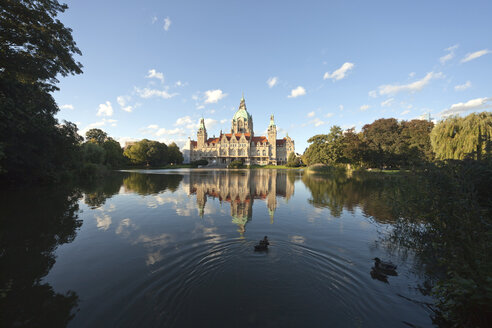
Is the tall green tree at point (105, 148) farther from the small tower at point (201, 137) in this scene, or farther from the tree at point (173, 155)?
the small tower at point (201, 137)

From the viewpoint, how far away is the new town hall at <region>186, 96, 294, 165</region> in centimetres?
11006

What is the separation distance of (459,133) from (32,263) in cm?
3708

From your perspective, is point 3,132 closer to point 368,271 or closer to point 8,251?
point 8,251

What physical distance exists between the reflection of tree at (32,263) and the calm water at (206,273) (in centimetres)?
3

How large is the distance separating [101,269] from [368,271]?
7713 mm

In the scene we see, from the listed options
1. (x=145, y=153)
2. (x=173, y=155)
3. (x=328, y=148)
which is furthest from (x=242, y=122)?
(x=328, y=148)

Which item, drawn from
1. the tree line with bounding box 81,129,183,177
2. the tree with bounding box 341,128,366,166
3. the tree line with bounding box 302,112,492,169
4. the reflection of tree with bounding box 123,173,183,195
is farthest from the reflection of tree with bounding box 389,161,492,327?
the tree line with bounding box 81,129,183,177

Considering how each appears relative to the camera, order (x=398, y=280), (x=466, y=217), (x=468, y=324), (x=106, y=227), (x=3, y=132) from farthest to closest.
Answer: (x=3, y=132), (x=106, y=227), (x=398, y=280), (x=466, y=217), (x=468, y=324)

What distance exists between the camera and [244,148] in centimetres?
10994

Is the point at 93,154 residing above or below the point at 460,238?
above

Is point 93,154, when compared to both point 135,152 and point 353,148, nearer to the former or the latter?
point 135,152

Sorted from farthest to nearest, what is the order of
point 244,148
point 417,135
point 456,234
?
point 244,148
point 417,135
point 456,234

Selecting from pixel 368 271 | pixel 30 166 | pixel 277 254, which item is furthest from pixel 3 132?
pixel 368 271

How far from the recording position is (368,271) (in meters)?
5.63
